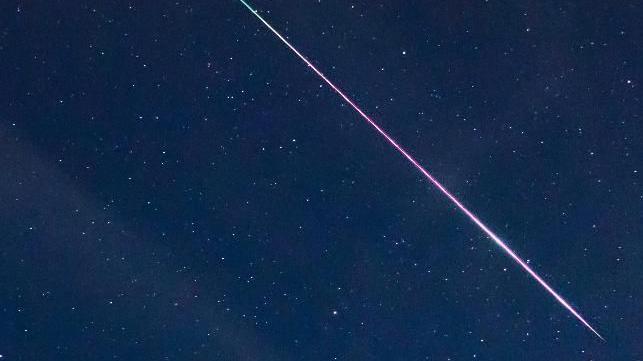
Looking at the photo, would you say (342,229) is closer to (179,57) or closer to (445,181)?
(445,181)

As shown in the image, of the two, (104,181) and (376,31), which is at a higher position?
(376,31)

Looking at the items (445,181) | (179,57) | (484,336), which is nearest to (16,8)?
(179,57)

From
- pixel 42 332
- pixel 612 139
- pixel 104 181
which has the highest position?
pixel 612 139

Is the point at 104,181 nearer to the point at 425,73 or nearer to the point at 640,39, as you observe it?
the point at 425,73
